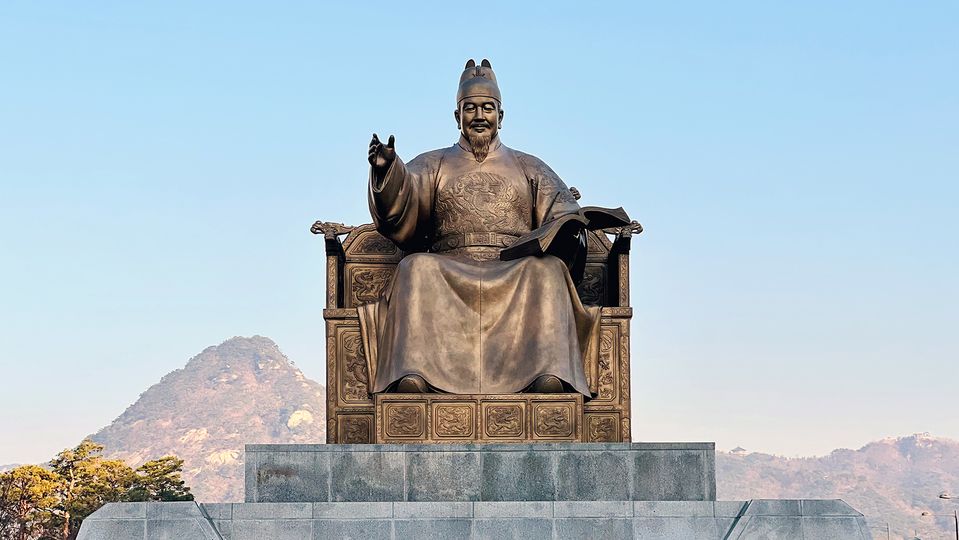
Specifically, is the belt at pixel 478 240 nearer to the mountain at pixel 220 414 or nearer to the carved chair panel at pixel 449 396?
the carved chair panel at pixel 449 396

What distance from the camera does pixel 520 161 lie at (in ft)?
42.5

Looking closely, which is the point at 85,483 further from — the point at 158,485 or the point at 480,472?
the point at 480,472

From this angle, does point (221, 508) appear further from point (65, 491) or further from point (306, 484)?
point (65, 491)

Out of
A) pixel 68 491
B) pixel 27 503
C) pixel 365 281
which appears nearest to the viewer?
pixel 365 281

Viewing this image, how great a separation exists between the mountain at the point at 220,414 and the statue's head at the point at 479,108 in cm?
8392

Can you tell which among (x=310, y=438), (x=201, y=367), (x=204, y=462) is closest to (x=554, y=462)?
(x=204, y=462)

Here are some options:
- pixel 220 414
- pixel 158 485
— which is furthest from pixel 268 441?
pixel 158 485

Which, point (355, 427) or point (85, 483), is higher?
point (355, 427)

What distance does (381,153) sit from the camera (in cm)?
1201

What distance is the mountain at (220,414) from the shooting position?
362 ft

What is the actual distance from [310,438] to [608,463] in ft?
378

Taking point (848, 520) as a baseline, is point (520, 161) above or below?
above

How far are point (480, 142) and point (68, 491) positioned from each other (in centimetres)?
2018

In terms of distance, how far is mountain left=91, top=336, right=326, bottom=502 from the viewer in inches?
4341
